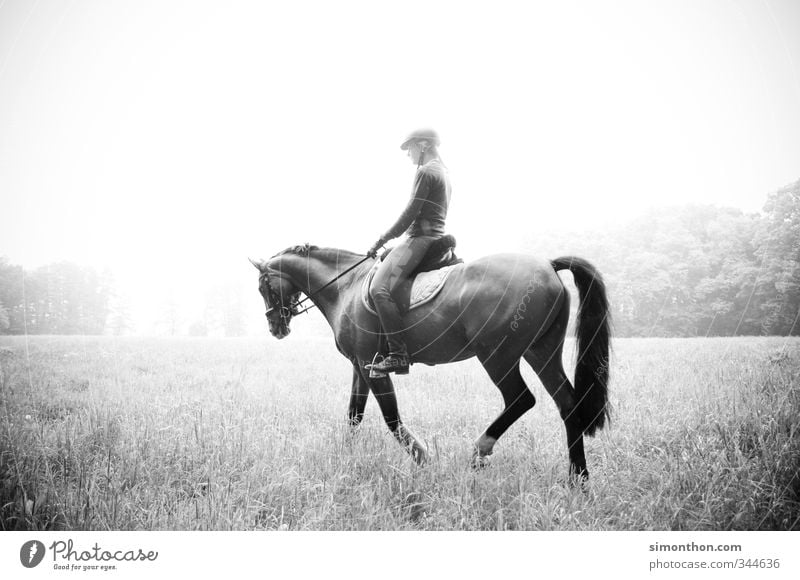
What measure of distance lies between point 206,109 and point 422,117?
3270 mm

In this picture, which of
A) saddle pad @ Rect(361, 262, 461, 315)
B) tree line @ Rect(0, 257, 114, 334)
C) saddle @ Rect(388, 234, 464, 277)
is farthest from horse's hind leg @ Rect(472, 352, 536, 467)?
tree line @ Rect(0, 257, 114, 334)

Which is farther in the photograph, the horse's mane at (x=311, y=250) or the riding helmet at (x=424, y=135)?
the horse's mane at (x=311, y=250)

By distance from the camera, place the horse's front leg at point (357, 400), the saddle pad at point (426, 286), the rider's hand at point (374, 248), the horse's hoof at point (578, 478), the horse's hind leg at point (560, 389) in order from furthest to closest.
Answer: the horse's front leg at point (357, 400)
the rider's hand at point (374, 248)
the saddle pad at point (426, 286)
the horse's hind leg at point (560, 389)
the horse's hoof at point (578, 478)

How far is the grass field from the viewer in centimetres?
244

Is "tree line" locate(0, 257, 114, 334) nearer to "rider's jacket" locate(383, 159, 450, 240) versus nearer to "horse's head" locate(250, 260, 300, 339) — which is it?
"horse's head" locate(250, 260, 300, 339)

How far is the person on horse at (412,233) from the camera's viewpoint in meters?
3.16

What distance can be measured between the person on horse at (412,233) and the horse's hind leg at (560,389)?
4.31ft

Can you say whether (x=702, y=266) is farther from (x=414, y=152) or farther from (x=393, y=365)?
(x=393, y=365)

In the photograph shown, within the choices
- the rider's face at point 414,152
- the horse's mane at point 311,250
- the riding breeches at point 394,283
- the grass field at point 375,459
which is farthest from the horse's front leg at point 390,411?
the rider's face at point 414,152

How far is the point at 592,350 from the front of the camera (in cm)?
306

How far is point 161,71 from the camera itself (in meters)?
4.58
